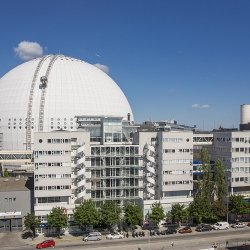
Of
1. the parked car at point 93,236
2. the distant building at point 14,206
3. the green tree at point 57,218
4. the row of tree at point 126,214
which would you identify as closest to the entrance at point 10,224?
the distant building at point 14,206

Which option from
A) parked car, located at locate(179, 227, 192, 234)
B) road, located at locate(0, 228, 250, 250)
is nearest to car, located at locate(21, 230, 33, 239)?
road, located at locate(0, 228, 250, 250)

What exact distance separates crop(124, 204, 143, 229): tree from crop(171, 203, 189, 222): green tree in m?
7.33

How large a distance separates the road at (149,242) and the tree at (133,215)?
3758mm

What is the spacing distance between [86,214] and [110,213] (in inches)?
191

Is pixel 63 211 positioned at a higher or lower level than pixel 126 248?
higher

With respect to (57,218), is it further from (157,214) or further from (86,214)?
(157,214)

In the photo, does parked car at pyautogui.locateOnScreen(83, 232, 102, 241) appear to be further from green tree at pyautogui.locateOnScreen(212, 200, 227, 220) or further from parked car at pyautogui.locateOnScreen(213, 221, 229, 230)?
green tree at pyautogui.locateOnScreen(212, 200, 227, 220)

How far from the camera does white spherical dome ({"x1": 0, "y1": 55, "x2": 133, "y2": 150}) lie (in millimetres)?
129375

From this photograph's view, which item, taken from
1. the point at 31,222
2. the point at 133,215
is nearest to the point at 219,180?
the point at 133,215

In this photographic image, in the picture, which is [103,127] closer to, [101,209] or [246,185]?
[101,209]

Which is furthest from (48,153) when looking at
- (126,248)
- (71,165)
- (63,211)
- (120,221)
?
(126,248)

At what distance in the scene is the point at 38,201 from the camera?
7975cm

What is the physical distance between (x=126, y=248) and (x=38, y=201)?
22925 millimetres

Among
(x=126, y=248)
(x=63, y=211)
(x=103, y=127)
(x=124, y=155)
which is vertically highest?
(x=103, y=127)
